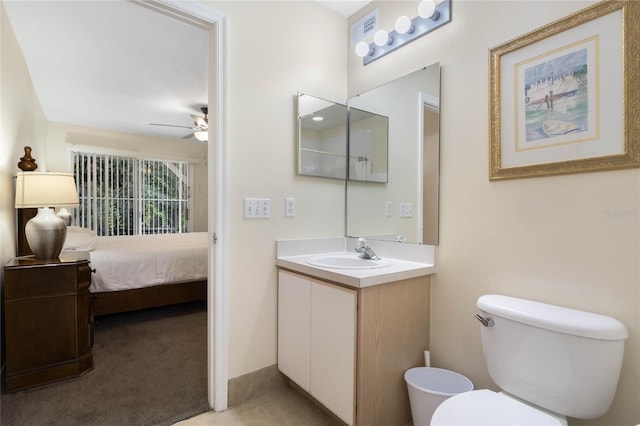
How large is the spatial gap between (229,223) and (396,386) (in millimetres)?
1182

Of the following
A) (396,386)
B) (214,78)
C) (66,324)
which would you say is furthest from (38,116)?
(396,386)

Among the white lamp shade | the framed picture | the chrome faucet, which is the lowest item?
the chrome faucet

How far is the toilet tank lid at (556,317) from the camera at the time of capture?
40.1 inches

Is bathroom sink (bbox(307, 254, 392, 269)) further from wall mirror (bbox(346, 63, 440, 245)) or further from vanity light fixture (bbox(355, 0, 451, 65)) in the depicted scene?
vanity light fixture (bbox(355, 0, 451, 65))

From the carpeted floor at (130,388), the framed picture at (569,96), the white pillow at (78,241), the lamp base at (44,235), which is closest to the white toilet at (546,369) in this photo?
the framed picture at (569,96)

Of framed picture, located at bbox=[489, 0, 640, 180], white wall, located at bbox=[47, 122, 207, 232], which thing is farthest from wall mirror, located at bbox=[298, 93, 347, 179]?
white wall, located at bbox=[47, 122, 207, 232]

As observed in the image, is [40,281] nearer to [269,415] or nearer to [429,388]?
[269,415]

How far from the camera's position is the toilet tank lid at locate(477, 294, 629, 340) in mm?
1018

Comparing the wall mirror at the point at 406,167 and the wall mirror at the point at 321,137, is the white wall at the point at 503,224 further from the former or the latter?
the wall mirror at the point at 321,137

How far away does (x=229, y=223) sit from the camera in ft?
5.64

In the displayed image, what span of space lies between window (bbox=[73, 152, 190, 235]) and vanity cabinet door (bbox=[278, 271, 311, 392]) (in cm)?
463

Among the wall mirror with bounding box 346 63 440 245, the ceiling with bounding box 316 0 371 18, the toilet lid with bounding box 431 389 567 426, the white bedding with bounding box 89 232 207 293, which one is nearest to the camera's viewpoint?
the toilet lid with bounding box 431 389 567 426

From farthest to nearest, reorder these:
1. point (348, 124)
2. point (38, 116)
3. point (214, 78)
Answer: point (38, 116) → point (348, 124) → point (214, 78)

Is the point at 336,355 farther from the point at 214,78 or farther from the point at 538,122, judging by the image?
the point at 214,78
